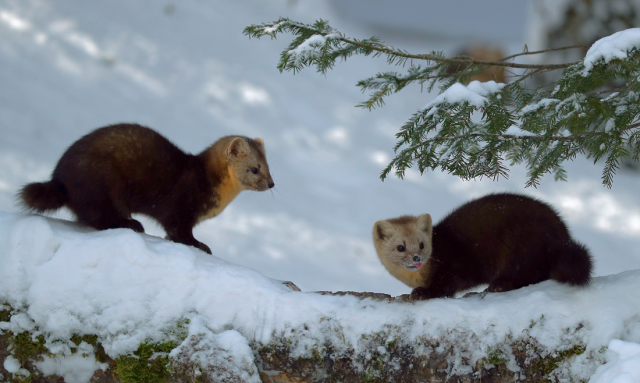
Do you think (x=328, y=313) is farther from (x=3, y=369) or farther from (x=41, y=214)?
(x=41, y=214)

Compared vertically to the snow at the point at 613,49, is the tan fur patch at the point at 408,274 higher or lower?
lower

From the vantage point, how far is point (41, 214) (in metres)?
3.41

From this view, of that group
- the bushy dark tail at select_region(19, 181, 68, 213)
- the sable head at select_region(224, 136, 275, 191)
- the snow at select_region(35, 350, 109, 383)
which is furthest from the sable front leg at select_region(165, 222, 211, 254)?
the snow at select_region(35, 350, 109, 383)

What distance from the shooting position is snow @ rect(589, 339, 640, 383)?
7.04 ft

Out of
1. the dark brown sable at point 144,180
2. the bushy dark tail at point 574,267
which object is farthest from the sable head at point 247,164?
the bushy dark tail at point 574,267

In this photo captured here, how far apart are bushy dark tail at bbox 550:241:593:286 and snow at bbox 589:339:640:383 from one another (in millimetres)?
398

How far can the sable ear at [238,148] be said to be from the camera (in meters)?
3.85

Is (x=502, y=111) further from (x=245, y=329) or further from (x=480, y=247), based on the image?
(x=245, y=329)

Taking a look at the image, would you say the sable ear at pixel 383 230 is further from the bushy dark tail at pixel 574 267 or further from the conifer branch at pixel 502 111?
the bushy dark tail at pixel 574 267

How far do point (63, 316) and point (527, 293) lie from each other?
2.34 meters

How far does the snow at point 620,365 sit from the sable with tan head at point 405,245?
1.07 metres

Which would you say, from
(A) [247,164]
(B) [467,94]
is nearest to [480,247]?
(B) [467,94]

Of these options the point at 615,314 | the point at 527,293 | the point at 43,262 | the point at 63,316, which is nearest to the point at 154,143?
the point at 43,262

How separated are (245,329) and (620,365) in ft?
5.40
